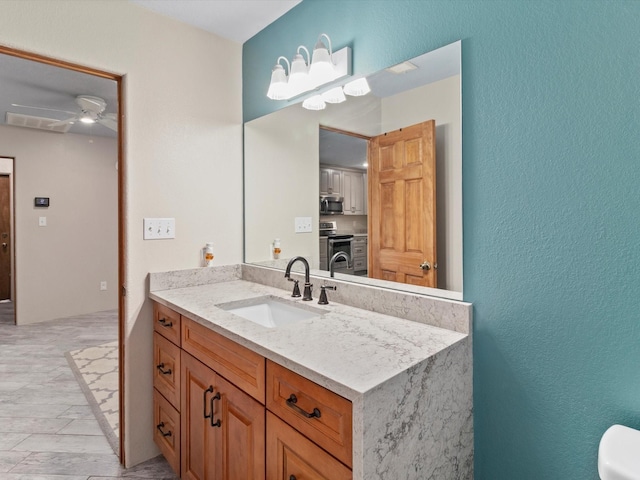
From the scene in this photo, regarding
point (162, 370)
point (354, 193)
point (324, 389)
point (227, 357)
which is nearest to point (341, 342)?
point (324, 389)

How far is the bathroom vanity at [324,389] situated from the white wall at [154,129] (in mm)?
251

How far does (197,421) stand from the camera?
5.01 feet

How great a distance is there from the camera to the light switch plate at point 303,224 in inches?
79.4

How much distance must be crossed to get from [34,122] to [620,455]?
160 inches

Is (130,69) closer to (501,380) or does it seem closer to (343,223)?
(343,223)

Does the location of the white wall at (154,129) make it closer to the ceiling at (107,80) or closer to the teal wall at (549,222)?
the ceiling at (107,80)

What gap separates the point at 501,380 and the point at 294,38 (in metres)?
1.81

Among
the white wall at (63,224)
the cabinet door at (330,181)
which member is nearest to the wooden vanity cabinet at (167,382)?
the cabinet door at (330,181)

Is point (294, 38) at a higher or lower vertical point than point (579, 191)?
higher

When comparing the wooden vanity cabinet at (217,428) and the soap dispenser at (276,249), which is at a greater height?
the soap dispenser at (276,249)

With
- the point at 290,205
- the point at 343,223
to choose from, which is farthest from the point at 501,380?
the point at 290,205

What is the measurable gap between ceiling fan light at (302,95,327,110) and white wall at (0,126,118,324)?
2608mm

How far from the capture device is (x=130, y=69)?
187cm

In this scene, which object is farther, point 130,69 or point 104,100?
point 104,100
